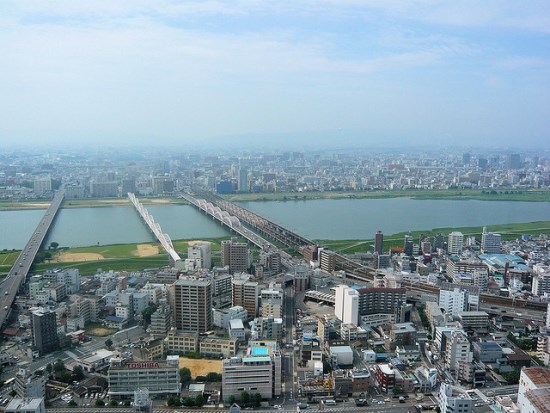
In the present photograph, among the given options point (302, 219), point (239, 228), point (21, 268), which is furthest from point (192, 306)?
point (302, 219)

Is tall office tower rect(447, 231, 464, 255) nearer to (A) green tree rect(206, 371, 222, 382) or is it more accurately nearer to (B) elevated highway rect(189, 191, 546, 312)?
(B) elevated highway rect(189, 191, 546, 312)

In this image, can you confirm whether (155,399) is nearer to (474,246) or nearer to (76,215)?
(474,246)

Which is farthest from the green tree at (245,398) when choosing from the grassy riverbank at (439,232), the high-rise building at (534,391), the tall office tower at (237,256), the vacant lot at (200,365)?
the grassy riverbank at (439,232)

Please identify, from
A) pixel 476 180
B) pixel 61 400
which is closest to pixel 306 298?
pixel 61 400

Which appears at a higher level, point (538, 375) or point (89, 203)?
point (538, 375)

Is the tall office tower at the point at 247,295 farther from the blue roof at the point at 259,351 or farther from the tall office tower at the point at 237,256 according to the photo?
the tall office tower at the point at 237,256

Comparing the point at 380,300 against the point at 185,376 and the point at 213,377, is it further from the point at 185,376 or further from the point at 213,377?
the point at 185,376

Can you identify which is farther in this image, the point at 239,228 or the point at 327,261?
the point at 239,228

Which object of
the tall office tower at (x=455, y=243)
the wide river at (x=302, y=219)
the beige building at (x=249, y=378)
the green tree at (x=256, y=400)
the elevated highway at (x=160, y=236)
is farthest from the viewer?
the wide river at (x=302, y=219)
